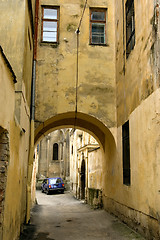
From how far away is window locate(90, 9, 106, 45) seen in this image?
10641mm

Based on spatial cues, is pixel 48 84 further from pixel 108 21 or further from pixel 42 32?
pixel 108 21

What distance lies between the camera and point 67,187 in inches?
1210

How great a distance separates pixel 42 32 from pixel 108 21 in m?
2.60

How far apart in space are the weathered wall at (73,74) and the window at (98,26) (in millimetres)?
237

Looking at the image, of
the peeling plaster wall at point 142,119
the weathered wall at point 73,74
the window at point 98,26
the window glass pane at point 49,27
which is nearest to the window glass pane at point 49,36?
the window glass pane at point 49,27

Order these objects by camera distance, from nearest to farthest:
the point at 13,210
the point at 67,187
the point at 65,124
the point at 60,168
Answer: the point at 13,210, the point at 65,124, the point at 67,187, the point at 60,168

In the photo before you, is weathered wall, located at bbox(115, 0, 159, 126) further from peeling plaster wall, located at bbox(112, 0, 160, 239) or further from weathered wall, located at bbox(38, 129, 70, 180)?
weathered wall, located at bbox(38, 129, 70, 180)

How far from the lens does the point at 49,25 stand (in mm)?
10539

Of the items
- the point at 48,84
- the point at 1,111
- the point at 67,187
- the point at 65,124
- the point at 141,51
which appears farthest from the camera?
the point at 67,187

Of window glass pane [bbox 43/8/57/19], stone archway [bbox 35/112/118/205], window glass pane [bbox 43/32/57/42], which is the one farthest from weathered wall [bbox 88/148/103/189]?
window glass pane [bbox 43/8/57/19]

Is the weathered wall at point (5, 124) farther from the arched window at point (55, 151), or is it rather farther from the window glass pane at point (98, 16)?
the arched window at point (55, 151)

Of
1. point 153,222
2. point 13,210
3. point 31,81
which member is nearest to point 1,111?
point 13,210

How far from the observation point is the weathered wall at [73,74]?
9.91 metres

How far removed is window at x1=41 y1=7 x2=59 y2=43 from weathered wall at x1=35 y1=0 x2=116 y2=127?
20 cm
